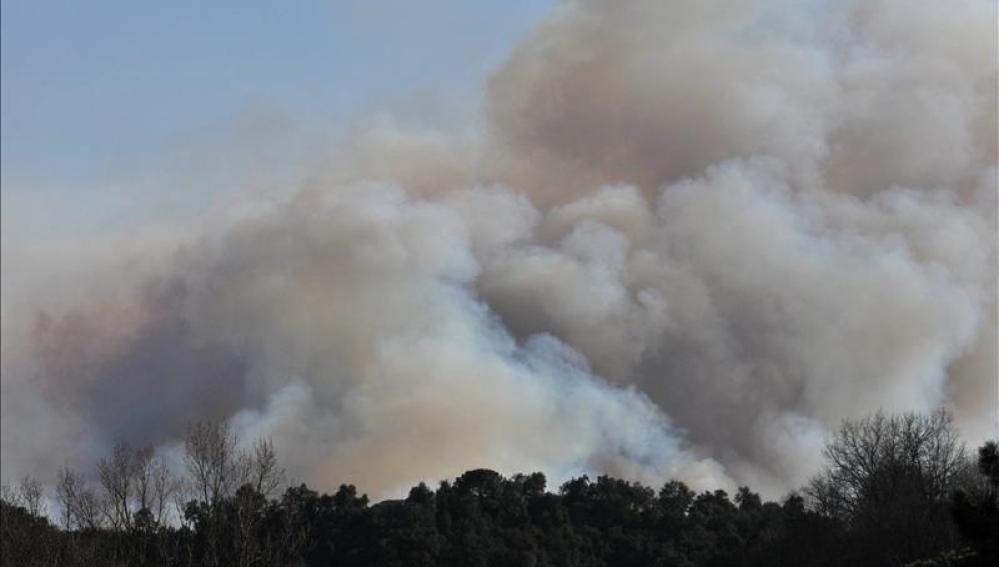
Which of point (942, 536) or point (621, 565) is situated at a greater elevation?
point (621, 565)

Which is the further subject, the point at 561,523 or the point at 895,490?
the point at 561,523

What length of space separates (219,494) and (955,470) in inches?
2001

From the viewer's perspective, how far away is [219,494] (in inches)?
2945

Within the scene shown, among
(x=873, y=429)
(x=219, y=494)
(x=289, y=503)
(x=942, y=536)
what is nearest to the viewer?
(x=942, y=536)

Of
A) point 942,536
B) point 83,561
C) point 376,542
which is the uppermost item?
point 376,542

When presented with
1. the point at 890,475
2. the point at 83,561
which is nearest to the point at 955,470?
the point at 890,475

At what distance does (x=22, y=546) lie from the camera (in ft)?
232

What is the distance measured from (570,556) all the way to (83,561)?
58.0 meters

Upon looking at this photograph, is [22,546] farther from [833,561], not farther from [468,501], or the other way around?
[468,501]

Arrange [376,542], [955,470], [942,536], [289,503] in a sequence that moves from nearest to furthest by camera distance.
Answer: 1. [942,536]
2. [289,503]
3. [955,470]
4. [376,542]

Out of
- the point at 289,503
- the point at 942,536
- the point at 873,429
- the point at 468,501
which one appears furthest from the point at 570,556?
the point at 942,536

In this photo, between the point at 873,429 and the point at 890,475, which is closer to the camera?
the point at 890,475

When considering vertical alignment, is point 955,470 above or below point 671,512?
below

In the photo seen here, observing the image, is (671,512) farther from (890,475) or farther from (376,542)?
(890,475)
